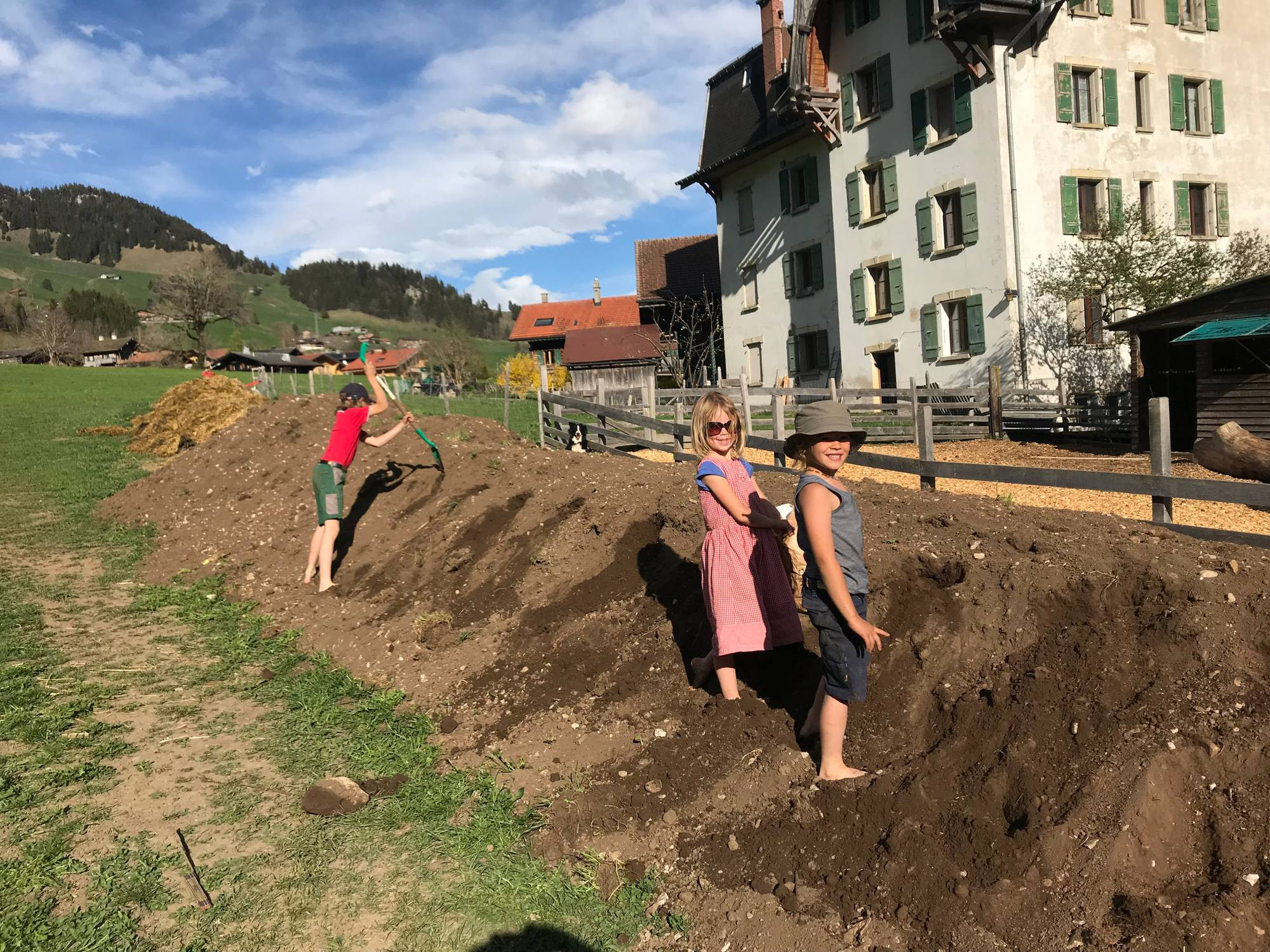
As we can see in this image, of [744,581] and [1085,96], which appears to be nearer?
[744,581]

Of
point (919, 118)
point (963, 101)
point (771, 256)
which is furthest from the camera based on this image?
point (771, 256)

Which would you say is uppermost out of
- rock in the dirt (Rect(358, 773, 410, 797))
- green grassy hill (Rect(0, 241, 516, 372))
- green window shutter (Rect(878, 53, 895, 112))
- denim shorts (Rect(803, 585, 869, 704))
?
green grassy hill (Rect(0, 241, 516, 372))

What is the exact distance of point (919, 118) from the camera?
76.9 feet

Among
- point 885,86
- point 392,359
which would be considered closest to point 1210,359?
point 885,86

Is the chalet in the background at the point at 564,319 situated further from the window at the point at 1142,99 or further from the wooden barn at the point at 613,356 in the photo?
the window at the point at 1142,99

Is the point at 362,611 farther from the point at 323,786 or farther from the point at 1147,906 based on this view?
the point at 1147,906

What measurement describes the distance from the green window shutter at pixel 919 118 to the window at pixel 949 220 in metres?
1.55

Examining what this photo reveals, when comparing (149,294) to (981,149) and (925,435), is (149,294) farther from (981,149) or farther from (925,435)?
(925,435)

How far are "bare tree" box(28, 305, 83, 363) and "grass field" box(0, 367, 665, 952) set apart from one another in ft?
274

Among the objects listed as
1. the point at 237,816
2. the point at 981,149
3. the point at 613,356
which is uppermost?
the point at 981,149

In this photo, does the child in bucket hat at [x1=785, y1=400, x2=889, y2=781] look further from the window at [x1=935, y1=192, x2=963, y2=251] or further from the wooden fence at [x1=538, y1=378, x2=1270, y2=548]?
the window at [x1=935, y1=192, x2=963, y2=251]

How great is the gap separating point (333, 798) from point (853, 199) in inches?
981

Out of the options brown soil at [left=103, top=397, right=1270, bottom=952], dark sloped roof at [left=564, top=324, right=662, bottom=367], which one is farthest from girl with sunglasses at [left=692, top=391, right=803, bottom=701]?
dark sloped roof at [left=564, top=324, right=662, bottom=367]

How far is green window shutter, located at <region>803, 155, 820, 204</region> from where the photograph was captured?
27844 mm
